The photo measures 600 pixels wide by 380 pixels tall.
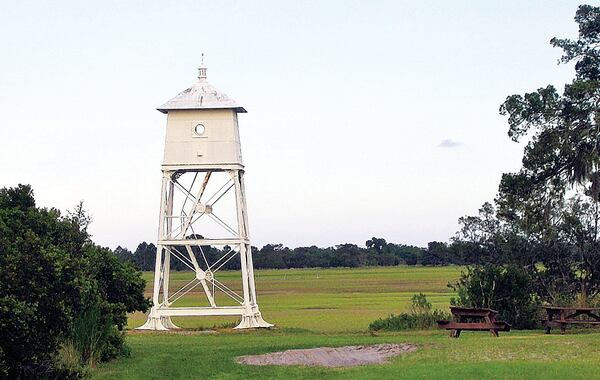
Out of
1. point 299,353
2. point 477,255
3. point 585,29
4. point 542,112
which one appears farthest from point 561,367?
point 477,255

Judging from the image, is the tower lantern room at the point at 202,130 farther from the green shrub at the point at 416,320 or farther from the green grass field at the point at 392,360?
the green shrub at the point at 416,320

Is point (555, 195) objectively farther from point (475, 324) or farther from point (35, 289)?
point (35, 289)

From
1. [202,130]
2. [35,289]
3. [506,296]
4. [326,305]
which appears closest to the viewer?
[35,289]

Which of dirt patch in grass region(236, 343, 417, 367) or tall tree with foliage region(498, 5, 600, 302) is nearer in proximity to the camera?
dirt patch in grass region(236, 343, 417, 367)

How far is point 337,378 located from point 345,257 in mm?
142583

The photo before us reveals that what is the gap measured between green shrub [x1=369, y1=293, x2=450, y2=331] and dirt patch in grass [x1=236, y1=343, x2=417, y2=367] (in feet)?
27.8

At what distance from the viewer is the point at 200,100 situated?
4041 centimetres

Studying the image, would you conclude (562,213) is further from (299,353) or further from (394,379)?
(394,379)

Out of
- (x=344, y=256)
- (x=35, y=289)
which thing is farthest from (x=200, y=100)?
(x=344, y=256)

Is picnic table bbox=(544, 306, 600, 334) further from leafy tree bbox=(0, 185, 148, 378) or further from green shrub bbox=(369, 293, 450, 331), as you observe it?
leafy tree bbox=(0, 185, 148, 378)

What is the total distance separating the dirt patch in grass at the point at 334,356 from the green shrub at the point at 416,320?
8469 mm

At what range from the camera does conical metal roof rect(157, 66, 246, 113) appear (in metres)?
40.1

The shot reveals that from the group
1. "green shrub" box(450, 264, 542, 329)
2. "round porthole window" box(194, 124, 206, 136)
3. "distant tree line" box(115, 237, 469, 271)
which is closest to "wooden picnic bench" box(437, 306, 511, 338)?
"green shrub" box(450, 264, 542, 329)

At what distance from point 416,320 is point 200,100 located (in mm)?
12030
